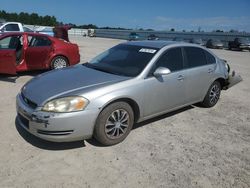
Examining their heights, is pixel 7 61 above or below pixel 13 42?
below

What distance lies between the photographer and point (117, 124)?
14.4 ft

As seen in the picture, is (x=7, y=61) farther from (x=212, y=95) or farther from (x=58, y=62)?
(x=212, y=95)

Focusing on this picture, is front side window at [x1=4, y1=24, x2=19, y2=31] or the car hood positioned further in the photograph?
front side window at [x1=4, y1=24, x2=19, y2=31]

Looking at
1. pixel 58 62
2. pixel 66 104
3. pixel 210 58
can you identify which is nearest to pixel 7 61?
pixel 58 62

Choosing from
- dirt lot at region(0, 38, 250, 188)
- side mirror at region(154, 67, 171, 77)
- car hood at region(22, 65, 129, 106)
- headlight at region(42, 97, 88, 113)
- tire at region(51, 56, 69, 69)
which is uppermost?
side mirror at region(154, 67, 171, 77)

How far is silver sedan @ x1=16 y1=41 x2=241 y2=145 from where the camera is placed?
3.90 metres

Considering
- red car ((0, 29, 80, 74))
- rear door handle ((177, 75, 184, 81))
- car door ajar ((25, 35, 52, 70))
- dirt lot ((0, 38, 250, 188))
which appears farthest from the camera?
car door ajar ((25, 35, 52, 70))

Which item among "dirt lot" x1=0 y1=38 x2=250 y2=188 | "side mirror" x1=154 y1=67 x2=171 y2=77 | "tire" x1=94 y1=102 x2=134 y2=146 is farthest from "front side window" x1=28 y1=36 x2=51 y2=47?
"tire" x1=94 y1=102 x2=134 y2=146

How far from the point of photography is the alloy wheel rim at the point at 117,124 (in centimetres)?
427

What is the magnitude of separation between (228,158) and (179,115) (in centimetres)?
185

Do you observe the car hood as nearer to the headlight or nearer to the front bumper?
the headlight

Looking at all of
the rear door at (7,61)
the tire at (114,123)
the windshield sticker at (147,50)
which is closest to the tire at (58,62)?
the rear door at (7,61)

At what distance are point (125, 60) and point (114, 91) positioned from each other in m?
1.15

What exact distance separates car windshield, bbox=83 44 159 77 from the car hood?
0.22m
